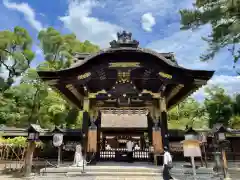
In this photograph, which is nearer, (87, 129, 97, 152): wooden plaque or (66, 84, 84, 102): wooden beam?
(87, 129, 97, 152): wooden plaque

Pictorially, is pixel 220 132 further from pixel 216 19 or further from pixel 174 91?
pixel 216 19

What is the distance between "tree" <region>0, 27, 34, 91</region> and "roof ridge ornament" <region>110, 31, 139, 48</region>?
77.0 ft

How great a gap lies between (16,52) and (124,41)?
24753mm

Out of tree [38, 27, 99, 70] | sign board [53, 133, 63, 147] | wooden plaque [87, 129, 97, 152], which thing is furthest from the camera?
tree [38, 27, 99, 70]

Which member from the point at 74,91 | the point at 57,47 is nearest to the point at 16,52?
the point at 57,47

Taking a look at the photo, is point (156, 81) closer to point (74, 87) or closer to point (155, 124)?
point (155, 124)

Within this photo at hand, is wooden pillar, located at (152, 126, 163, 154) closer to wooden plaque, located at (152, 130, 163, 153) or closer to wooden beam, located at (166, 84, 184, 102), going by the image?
wooden plaque, located at (152, 130, 163, 153)

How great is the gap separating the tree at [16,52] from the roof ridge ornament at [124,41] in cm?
2346

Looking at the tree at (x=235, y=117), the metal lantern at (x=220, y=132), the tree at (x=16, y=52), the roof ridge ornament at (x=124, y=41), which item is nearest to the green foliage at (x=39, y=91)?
the tree at (x=16, y=52)

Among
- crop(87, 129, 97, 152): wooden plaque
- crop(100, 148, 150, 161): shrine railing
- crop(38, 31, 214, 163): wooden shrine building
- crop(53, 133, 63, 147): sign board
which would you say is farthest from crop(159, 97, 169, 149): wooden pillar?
crop(53, 133, 63, 147): sign board

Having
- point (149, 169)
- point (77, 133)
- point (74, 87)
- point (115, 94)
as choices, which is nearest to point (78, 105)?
Answer: point (77, 133)

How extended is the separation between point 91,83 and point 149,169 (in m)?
5.40

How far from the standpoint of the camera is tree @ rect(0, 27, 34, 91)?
3016 cm

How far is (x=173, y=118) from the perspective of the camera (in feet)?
94.0
